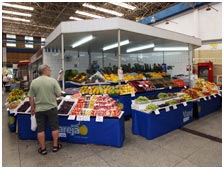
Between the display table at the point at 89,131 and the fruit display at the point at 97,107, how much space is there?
0.41 feet

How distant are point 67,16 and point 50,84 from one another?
1331 cm

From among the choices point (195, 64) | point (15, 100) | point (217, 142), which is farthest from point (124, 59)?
point (217, 142)

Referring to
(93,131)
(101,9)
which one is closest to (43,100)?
(93,131)

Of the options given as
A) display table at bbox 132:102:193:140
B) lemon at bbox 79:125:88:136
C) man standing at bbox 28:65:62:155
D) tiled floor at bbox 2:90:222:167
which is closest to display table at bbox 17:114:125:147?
lemon at bbox 79:125:88:136

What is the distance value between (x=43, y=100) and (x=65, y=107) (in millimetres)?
739

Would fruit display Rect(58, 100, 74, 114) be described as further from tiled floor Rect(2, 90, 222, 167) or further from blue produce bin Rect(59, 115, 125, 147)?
tiled floor Rect(2, 90, 222, 167)

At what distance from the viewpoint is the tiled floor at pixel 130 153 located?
2729 mm

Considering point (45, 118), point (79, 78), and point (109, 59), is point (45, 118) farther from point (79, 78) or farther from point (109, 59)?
point (109, 59)

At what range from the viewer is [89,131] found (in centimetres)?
340

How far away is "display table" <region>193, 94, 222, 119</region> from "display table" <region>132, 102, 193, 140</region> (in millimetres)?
824

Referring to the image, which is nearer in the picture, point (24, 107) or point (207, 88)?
point (24, 107)

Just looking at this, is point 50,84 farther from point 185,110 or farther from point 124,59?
→ point 124,59

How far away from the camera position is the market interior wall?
7156 millimetres

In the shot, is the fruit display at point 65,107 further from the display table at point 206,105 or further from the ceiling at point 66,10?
the ceiling at point 66,10
